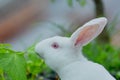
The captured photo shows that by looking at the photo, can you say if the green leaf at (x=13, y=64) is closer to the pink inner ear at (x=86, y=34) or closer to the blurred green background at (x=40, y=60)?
the blurred green background at (x=40, y=60)

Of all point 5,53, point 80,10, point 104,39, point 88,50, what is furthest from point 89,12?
point 5,53

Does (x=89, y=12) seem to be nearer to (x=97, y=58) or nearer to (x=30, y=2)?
(x=30, y=2)

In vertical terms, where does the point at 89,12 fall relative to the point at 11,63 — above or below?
above

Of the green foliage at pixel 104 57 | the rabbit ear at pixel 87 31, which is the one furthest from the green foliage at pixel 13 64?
the green foliage at pixel 104 57

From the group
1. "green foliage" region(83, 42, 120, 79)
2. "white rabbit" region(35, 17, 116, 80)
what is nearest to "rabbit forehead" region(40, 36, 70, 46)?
"white rabbit" region(35, 17, 116, 80)

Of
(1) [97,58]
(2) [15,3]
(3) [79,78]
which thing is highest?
(2) [15,3]

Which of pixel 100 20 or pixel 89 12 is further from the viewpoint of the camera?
pixel 89 12

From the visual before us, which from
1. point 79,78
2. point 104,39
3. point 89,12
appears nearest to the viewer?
point 79,78

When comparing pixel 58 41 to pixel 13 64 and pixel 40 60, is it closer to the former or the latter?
pixel 13 64
